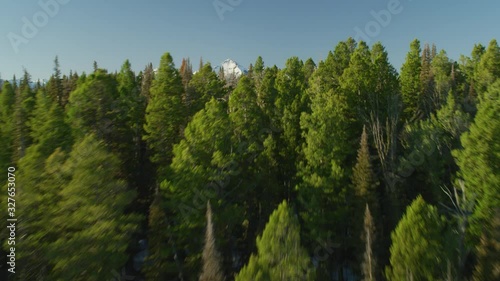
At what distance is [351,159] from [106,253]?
2307 centimetres

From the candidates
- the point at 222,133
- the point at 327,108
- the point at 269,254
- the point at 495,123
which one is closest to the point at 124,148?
the point at 222,133

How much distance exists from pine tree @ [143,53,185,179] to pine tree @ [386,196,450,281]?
806 inches

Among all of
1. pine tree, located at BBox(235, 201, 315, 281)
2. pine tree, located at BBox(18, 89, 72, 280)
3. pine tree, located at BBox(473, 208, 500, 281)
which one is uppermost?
pine tree, located at BBox(18, 89, 72, 280)

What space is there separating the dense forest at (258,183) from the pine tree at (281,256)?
0.06 metres

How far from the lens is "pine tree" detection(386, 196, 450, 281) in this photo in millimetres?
18250

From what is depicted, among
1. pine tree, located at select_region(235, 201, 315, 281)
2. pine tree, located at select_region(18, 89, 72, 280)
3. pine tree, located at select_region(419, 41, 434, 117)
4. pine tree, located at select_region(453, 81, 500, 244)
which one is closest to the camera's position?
pine tree, located at select_region(235, 201, 315, 281)

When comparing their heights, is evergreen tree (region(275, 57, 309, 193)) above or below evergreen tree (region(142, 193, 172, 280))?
above

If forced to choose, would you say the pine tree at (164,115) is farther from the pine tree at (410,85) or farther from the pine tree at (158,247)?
the pine tree at (410,85)

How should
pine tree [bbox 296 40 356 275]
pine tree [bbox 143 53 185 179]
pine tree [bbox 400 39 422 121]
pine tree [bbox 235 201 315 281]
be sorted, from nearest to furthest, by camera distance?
1. pine tree [bbox 235 201 315 281]
2. pine tree [bbox 296 40 356 275]
3. pine tree [bbox 143 53 185 179]
4. pine tree [bbox 400 39 422 121]

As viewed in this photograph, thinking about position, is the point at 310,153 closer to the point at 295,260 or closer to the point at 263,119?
the point at 263,119

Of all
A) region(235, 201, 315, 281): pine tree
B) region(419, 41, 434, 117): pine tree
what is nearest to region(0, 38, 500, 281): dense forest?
region(235, 201, 315, 281): pine tree

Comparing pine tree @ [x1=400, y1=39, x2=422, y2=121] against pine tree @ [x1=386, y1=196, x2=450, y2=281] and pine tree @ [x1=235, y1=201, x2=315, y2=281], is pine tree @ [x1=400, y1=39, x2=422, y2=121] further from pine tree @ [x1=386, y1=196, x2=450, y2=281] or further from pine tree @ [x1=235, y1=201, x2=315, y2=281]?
pine tree @ [x1=235, y1=201, x2=315, y2=281]

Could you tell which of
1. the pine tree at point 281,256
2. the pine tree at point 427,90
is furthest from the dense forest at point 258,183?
the pine tree at point 427,90

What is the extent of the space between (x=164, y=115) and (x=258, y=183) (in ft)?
36.5
